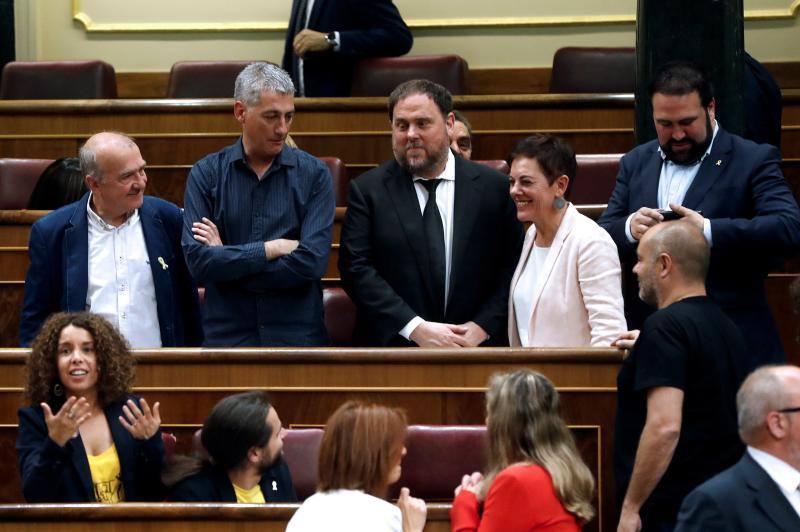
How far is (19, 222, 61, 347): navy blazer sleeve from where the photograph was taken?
286 cm

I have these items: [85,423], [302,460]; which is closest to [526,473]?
[302,460]

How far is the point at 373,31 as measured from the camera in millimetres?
4344

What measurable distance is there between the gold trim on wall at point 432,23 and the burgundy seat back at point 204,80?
686 mm

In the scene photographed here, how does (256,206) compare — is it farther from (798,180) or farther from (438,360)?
(798,180)

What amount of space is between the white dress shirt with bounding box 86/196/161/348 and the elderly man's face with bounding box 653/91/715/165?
1033mm

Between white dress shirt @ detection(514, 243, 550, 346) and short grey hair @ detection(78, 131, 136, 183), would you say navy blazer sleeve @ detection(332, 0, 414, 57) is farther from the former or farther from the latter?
white dress shirt @ detection(514, 243, 550, 346)

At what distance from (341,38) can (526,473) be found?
246 cm

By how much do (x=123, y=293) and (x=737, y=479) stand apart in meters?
1.39

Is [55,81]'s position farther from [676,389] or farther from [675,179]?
[676,389]

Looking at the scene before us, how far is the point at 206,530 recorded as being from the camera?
229 cm

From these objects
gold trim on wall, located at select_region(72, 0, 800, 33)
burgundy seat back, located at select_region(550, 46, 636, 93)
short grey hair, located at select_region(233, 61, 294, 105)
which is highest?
gold trim on wall, located at select_region(72, 0, 800, 33)

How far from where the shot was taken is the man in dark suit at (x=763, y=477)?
1.88 m

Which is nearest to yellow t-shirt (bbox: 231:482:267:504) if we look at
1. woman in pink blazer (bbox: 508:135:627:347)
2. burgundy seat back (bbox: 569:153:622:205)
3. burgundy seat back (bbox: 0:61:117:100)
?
woman in pink blazer (bbox: 508:135:627:347)

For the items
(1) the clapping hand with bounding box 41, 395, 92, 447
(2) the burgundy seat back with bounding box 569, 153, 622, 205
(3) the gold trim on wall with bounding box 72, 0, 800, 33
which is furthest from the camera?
(3) the gold trim on wall with bounding box 72, 0, 800, 33
